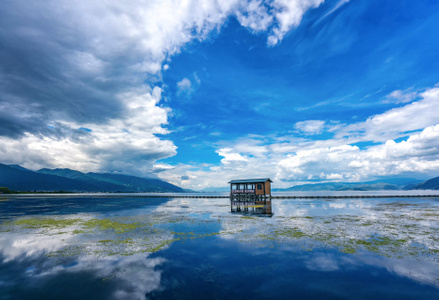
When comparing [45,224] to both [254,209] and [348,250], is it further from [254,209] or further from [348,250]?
[254,209]

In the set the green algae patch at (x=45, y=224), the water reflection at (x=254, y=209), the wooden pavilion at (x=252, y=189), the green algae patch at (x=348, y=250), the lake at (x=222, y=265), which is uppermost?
the wooden pavilion at (x=252, y=189)

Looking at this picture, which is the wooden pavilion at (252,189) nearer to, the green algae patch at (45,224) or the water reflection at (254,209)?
the water reflection at (254,209)

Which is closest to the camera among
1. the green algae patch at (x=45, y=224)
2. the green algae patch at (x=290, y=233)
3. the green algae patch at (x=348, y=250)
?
the green algae patch at (x=348, y=250)

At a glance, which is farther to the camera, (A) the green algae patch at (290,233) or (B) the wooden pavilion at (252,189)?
A: (B) the wooden pavilion at (252,189)

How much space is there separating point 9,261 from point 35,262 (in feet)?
Result: 7.28

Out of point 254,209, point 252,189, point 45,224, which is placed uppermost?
point 252,189

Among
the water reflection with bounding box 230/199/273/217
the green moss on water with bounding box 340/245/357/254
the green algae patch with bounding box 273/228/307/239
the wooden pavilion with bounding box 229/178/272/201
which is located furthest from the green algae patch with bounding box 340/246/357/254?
the wooden pavilion with bounding box 229/178/272/201

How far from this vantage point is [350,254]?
16328 mm

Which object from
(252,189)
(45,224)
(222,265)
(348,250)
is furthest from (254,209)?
(45,224)

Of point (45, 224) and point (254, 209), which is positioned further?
point (254, 209)

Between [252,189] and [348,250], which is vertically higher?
[252,189]

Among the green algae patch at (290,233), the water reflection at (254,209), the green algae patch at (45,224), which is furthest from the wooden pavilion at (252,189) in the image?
the green algae patch at (45,224)

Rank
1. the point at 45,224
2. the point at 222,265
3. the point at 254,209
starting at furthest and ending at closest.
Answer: the point at 254,209
the point at 45,224
the point at 222,265

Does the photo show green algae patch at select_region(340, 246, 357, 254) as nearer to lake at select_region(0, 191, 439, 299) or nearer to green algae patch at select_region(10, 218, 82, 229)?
lake at select_region(0, 191, 439, 299)
